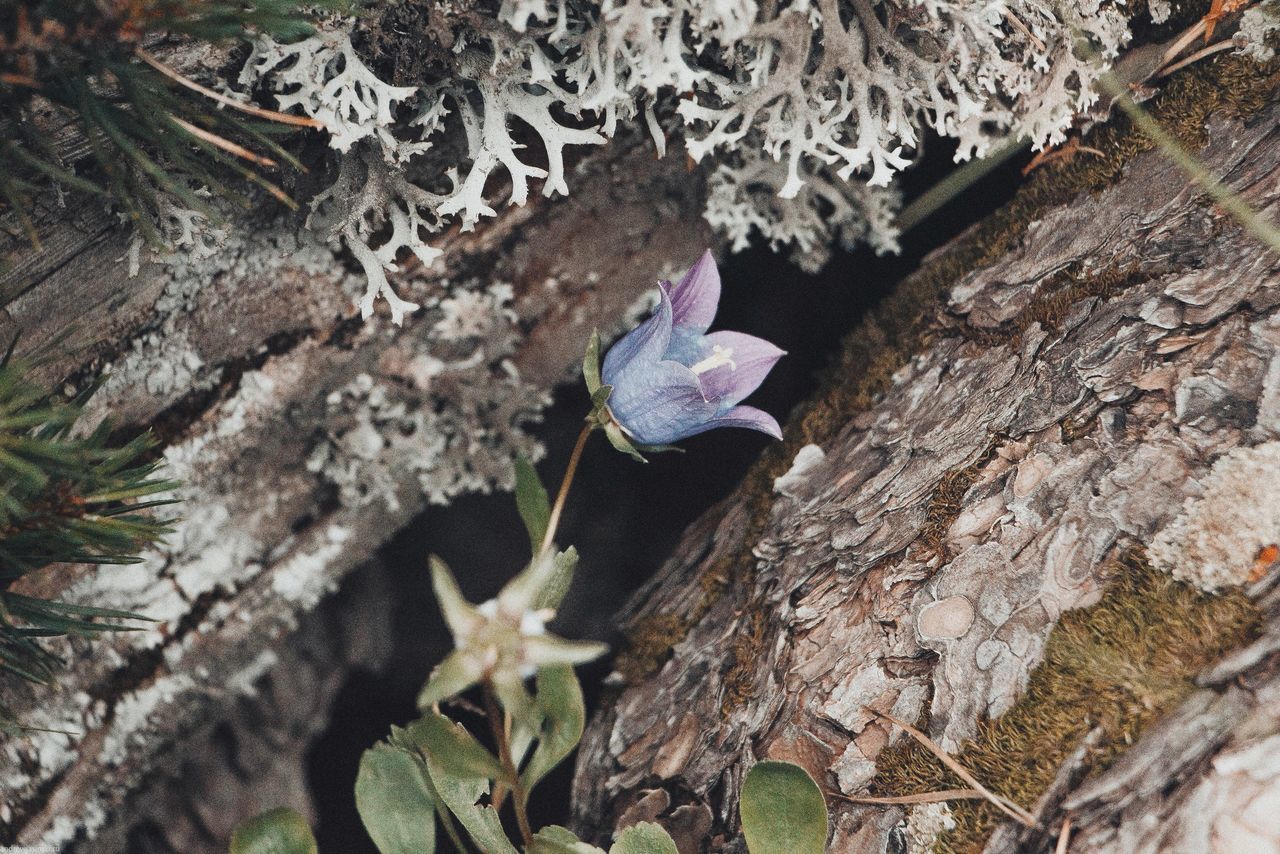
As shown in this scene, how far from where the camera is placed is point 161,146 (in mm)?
957

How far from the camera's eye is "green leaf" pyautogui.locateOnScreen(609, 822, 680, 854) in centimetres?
108

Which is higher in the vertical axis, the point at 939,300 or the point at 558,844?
the point at 939,300

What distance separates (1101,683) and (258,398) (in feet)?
4.03

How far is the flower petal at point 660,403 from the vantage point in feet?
3.73

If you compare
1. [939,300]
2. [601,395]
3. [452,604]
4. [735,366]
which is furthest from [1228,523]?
[452,604]

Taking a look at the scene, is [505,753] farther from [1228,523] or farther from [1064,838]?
[1228,523]

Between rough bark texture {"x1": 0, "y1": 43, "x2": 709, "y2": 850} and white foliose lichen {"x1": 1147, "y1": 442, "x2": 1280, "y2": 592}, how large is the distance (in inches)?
35.7

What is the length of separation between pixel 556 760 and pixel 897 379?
2.32 ft

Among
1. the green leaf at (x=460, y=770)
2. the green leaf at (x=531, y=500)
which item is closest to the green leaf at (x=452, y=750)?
the green leaf at (x=460, y=770)

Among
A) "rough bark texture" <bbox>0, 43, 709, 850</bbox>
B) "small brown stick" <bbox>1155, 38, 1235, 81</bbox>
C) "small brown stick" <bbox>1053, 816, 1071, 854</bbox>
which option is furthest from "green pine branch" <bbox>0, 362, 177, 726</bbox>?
A: "small brown stick" <bbox>1155, 38, 1235, 81</bbox>

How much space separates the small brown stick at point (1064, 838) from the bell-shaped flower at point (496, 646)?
0.57 m

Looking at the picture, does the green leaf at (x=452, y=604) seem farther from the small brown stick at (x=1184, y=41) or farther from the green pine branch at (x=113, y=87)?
the small brown stick at (x=1184, y=41)

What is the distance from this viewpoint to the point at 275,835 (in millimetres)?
1212

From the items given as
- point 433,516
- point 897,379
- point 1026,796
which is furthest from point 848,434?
point 433,516
